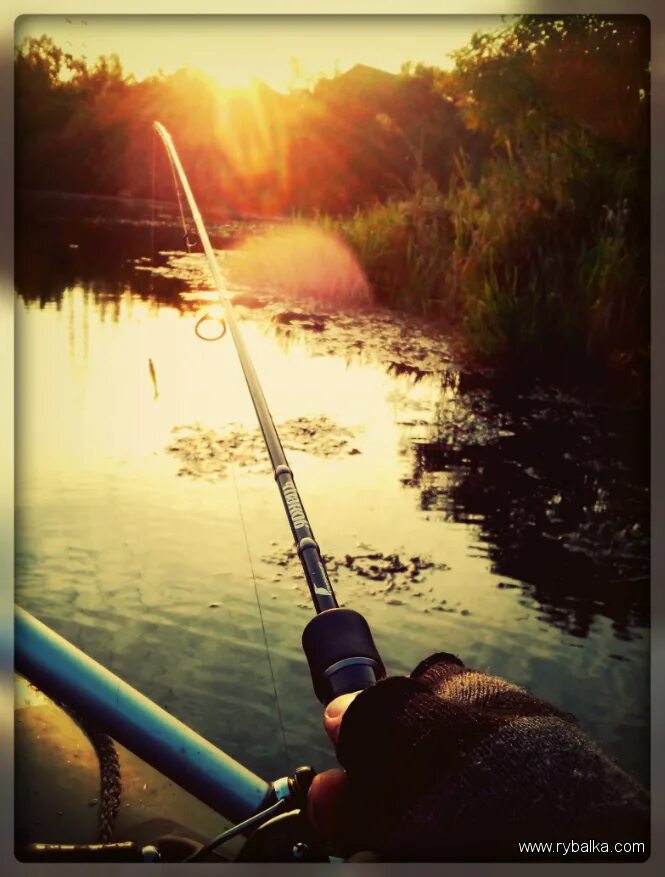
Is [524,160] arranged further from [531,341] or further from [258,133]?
[258,133]

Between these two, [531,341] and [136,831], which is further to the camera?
[531,341]

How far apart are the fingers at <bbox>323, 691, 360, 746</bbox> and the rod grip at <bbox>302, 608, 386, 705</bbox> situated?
3 centimetres

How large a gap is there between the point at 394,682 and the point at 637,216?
0.99m

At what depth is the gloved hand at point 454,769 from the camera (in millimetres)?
1171

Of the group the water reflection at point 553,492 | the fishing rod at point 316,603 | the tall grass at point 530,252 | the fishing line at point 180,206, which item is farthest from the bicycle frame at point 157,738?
the tall grass at point 530,252

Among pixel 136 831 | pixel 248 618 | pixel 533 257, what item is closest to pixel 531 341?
pixel 533 257

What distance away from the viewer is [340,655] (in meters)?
1.30

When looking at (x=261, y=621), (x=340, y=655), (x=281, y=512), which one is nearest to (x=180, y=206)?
(x=281, y=512)

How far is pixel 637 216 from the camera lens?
1691mm

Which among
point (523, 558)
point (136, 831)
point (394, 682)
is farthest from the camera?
point (523, 558)

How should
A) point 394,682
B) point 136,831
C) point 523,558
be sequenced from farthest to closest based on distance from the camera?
1. point 523,558
2. point 136,831
3. point 394,682

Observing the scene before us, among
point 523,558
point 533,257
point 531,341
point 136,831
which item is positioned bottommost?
point 136,831

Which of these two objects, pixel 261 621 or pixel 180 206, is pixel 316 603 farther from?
pixel 180 206

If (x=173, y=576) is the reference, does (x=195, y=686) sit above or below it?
below
